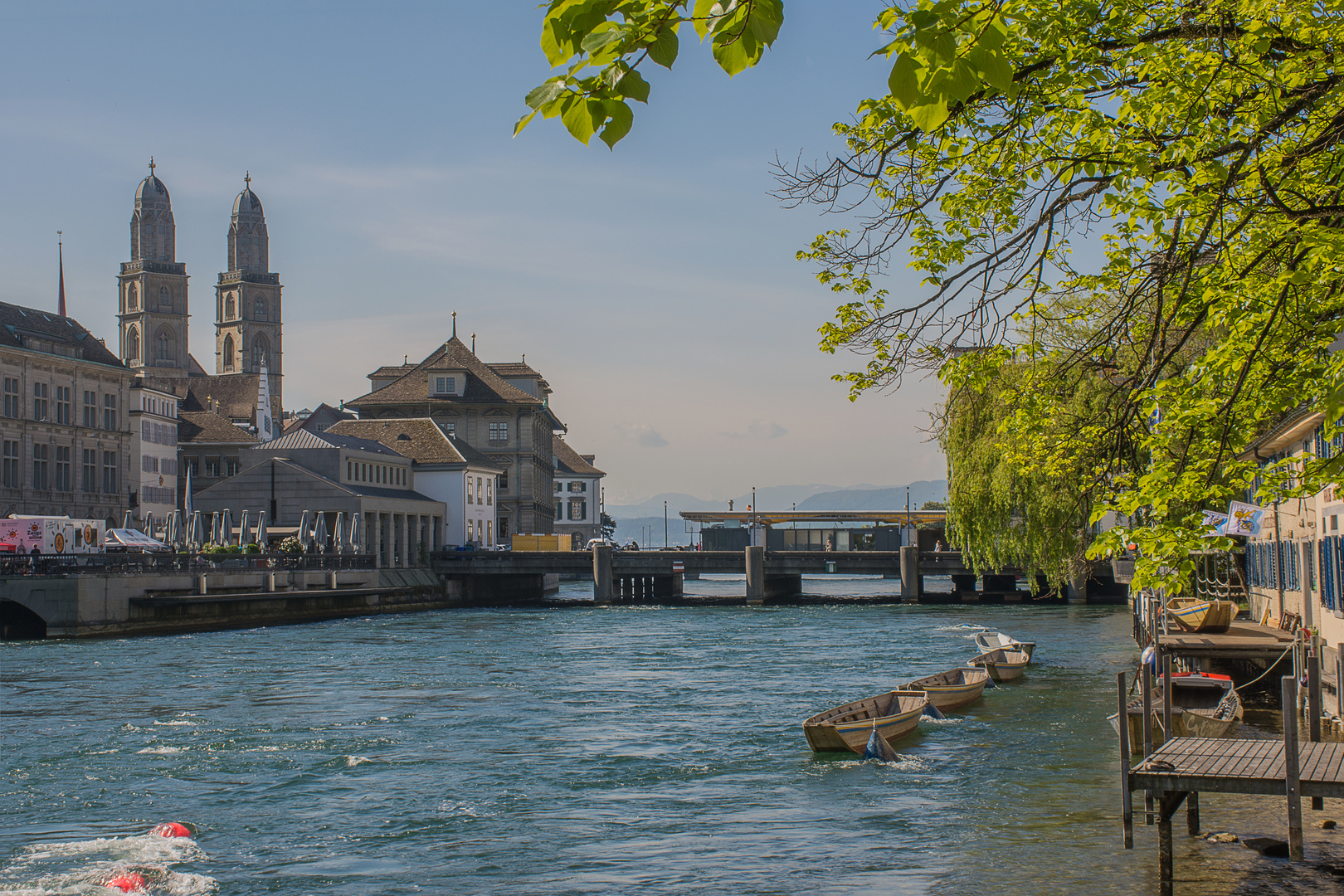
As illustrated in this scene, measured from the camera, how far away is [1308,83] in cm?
1094

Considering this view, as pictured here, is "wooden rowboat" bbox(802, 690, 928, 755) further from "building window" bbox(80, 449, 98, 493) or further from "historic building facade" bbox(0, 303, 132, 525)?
"building window" bbox(80, 449, 98, 493)

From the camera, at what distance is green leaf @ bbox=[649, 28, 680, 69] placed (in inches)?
189

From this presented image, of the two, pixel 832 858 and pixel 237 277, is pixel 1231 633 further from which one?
pixel 237 277

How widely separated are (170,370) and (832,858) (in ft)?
588

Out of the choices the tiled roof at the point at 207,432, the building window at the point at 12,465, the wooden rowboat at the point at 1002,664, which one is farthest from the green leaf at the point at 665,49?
the tiled roof at the point at 207,432

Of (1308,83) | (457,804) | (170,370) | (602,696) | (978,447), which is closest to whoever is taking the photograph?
(1308,83)

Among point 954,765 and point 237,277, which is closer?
point 954,765

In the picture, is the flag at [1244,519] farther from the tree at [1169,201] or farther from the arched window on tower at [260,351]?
the arched window on tower at [260,351]

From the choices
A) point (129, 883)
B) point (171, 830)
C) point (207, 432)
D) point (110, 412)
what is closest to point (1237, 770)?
point (129, 883)

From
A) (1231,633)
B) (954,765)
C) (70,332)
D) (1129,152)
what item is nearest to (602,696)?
(954,765)

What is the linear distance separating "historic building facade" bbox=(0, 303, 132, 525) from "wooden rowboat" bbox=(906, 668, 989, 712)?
5832 centimetres

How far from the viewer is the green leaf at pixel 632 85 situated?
4809 mm

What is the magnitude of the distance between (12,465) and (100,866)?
6325cm

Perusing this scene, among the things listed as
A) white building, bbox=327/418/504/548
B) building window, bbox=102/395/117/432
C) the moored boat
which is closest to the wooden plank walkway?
the moored boat
